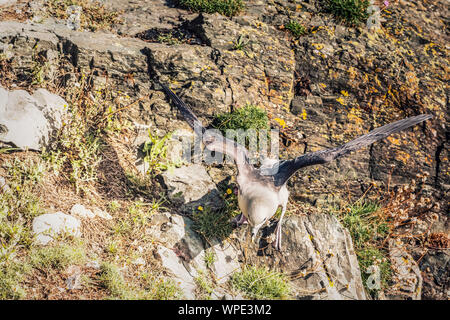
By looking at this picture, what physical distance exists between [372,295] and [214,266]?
200 cm

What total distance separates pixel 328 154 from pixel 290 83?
2.10 m

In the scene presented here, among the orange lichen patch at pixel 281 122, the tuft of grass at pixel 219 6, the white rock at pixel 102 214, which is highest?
the tuft of grass at pixel 219 6

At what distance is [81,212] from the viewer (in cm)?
393

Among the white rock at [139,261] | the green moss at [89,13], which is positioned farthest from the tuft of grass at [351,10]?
the white rock at [139,261]

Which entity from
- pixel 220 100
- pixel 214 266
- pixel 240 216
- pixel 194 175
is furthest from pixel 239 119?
pixel 214 266

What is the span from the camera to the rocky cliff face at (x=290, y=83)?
444cm

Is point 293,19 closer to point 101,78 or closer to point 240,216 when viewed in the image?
point 101,78

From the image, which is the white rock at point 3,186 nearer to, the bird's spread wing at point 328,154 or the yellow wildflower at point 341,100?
the bird's spread wing at point 328,154

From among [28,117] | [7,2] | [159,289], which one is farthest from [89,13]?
[159,289]

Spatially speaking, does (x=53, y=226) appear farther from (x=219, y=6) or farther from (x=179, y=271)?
(x=219, y=6)

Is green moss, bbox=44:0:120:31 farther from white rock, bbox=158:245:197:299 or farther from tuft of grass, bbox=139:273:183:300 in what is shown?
tuft of grass, bbox=139:273:183:300

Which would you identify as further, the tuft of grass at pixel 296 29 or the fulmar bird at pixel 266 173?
the tuft of grass at pixel 296 29

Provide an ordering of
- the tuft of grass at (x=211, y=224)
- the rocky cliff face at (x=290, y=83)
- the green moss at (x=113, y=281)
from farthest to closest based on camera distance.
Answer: the rocky cliff face at (x=290, y=83), the tuft of grass at (x=211, y=224), the green moss at (x=113, y=281)

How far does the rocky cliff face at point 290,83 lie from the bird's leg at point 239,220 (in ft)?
1.01
